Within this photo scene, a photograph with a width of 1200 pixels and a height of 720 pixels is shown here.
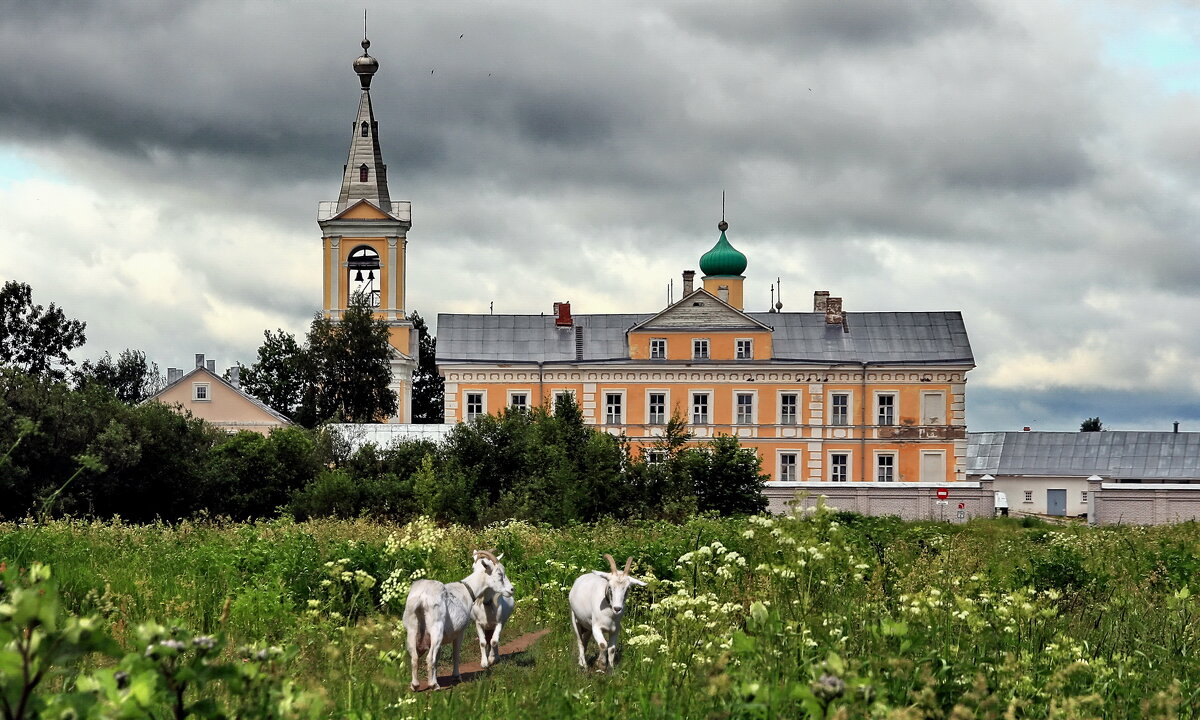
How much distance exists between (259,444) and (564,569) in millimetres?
24278

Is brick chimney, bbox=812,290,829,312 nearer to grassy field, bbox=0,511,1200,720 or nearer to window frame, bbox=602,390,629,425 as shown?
window frame, bbox=602,390,629,425

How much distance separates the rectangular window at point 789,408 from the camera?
51.0 m

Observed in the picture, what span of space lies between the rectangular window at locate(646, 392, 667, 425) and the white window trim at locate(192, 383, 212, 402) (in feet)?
56.5

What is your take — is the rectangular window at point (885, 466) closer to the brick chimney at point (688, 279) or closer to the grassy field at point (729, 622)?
the brick chimney at point (688, 279)

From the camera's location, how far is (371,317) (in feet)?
173

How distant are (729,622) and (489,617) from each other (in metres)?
1.60

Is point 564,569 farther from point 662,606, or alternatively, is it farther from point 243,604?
point 662,606

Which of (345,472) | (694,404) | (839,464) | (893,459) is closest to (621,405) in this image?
(694,404)

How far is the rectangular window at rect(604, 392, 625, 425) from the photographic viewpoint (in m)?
51.1

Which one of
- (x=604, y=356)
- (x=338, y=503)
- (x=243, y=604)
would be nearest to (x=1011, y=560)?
(x=243, y=604)

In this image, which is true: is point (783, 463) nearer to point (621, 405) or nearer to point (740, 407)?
point (740, 407)

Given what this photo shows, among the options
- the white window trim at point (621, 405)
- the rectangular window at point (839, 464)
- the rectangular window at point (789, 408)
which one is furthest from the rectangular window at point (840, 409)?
the white window trim at point (621, 405)

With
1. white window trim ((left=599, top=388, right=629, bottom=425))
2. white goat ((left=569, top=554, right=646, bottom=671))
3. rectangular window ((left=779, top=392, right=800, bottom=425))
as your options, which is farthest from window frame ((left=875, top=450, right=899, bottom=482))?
white goat ((left=569, top=554, right=646, bottom=671))

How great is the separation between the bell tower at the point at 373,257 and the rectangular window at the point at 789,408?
15.6 meters
